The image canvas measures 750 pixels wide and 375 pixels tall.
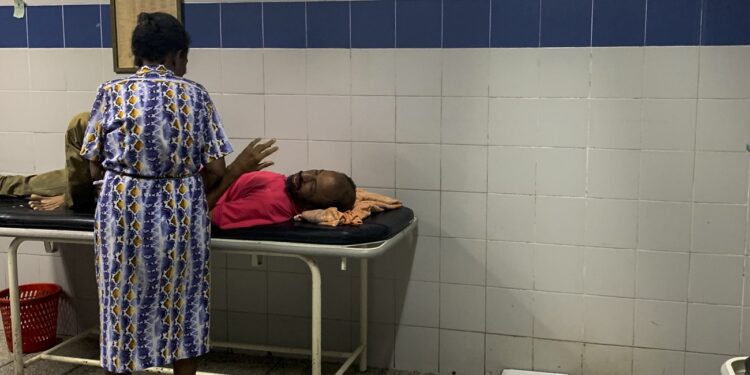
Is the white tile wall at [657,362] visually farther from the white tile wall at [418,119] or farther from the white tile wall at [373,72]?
the white tile wall at [373,72]

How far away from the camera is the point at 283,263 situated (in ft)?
11.7

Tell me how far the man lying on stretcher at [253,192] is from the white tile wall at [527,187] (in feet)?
1.53

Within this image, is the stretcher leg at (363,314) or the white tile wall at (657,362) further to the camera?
the stretcher leg at (363,314)

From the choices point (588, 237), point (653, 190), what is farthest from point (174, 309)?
point (653, 190)

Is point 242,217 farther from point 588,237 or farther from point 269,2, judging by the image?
point 588,237

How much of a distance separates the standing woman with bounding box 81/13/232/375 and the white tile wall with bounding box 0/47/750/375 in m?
0.90

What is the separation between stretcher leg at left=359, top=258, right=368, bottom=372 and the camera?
3342 mm

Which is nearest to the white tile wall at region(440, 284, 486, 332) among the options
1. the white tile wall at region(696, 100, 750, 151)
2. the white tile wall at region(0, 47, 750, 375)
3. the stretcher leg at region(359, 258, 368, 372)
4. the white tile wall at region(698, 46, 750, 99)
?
the white tile wall at region(0, 47, 750, 375)

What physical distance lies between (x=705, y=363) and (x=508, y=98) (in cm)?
139

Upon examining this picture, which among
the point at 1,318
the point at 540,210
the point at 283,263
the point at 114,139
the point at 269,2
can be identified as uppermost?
the point at 269,2

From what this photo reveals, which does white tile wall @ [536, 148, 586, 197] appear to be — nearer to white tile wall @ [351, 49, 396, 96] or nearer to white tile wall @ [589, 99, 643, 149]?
white tile wall @ [589, 99, 643, 149]

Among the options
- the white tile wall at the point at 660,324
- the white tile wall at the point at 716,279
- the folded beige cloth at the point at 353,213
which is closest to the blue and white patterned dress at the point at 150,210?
the folded beige cloth at the point at 353,213

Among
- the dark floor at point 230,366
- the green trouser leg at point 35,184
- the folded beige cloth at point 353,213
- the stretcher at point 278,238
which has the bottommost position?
the dark floor at point 230,366

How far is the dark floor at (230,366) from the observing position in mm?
3453
